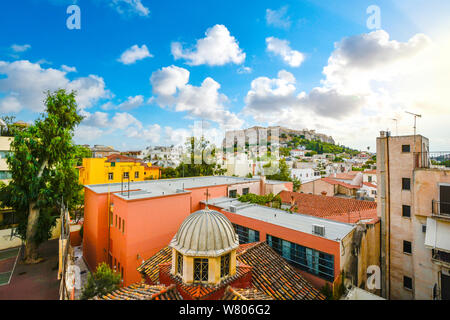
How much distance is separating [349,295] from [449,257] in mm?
6262

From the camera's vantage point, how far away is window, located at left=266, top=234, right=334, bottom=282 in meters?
10.3

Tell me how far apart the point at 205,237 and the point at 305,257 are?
20.5 feet

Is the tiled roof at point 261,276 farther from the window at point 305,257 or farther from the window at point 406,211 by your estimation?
the window at point 406,211

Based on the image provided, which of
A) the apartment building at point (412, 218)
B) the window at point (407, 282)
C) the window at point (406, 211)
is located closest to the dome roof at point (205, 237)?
the apartment building at point (412, 218)

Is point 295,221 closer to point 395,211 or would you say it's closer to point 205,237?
point 395,211

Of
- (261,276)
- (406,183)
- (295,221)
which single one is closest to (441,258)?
(406,183)

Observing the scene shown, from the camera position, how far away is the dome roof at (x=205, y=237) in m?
7.98

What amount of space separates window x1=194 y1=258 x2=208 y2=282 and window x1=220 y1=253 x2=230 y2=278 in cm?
61

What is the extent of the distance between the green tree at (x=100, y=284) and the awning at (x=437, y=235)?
15.6 metres

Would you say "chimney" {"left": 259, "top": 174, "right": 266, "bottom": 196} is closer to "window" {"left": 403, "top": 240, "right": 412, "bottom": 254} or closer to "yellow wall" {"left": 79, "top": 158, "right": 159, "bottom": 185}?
"window" {"left": 403, "top": 240, "right": 412, "bottom": 254}

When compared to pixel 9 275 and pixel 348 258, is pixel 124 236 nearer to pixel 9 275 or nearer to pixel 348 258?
pixel 9 275

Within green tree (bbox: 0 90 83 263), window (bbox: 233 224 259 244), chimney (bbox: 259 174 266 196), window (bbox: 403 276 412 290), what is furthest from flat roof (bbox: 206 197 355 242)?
green tree (bbox: 0 90 83 263)

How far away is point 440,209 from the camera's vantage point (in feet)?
36.9
